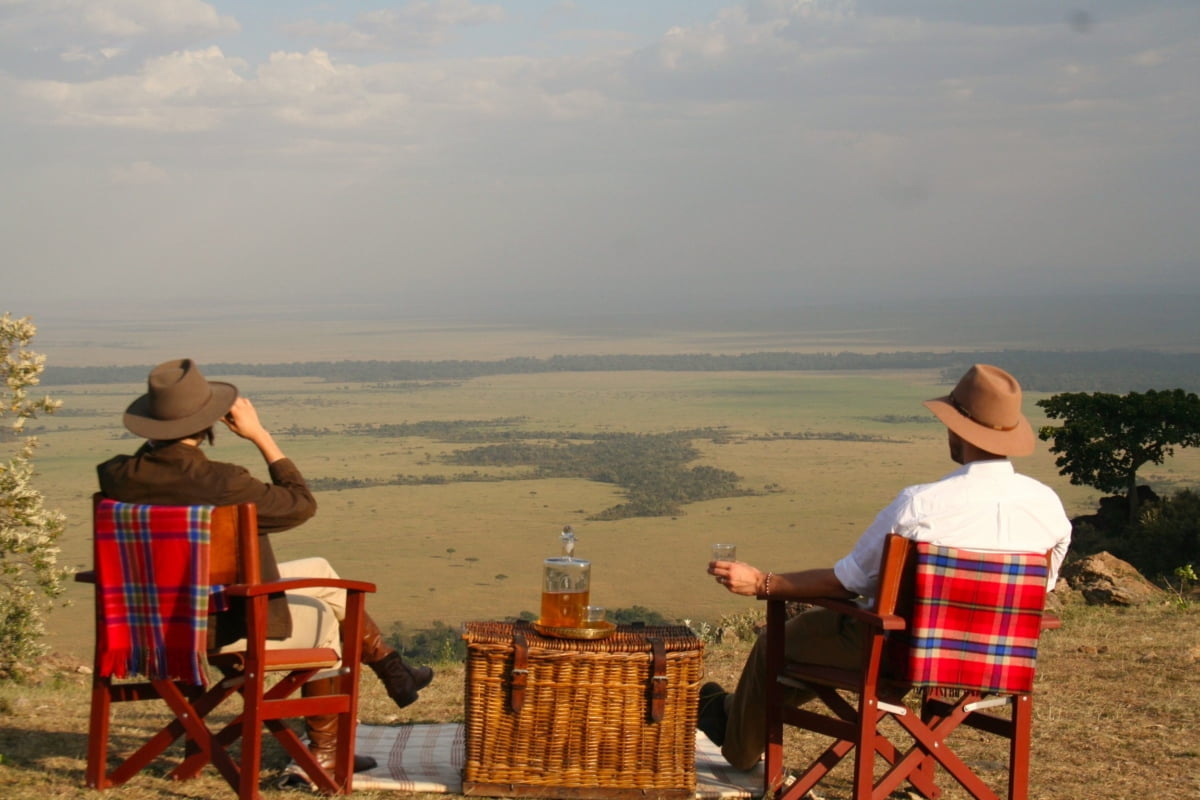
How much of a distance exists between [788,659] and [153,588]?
1882 millimetres

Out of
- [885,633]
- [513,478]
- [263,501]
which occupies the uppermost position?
[263,501]

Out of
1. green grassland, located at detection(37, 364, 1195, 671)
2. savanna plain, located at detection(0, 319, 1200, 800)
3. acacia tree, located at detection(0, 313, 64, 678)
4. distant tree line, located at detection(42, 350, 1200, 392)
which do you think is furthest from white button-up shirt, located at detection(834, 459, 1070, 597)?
distant tree line, located at detection(42, 350, 1200, 392)

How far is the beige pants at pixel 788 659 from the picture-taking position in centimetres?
420

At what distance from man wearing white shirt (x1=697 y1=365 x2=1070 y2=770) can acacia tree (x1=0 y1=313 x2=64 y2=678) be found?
6823 mm

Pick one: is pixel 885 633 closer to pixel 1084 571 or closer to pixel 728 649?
pixel 728 649

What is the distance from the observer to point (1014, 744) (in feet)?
13.3

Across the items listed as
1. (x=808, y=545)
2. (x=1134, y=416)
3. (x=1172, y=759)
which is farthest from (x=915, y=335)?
(x=1172, y=759)

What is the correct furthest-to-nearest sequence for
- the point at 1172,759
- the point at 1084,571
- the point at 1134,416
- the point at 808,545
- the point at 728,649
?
the point at 808,545
the point at 1134,416
the point at 1084,571
the point at 728,649
the point at 1172,759

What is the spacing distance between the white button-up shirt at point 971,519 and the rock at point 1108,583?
17.6 feet

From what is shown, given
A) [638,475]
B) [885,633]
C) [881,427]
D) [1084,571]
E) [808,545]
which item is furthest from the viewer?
[881,427]

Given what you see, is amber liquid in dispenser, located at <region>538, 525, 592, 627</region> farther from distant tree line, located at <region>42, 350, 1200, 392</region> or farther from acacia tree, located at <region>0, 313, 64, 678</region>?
distant tree line, located at <region>42, 350, 1200, 392</region>

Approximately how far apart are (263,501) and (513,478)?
48743mm

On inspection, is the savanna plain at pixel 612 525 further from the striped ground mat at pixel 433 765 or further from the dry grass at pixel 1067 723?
the striped ground mat at pixel 433 765

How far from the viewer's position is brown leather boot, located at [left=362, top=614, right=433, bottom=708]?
459cm
